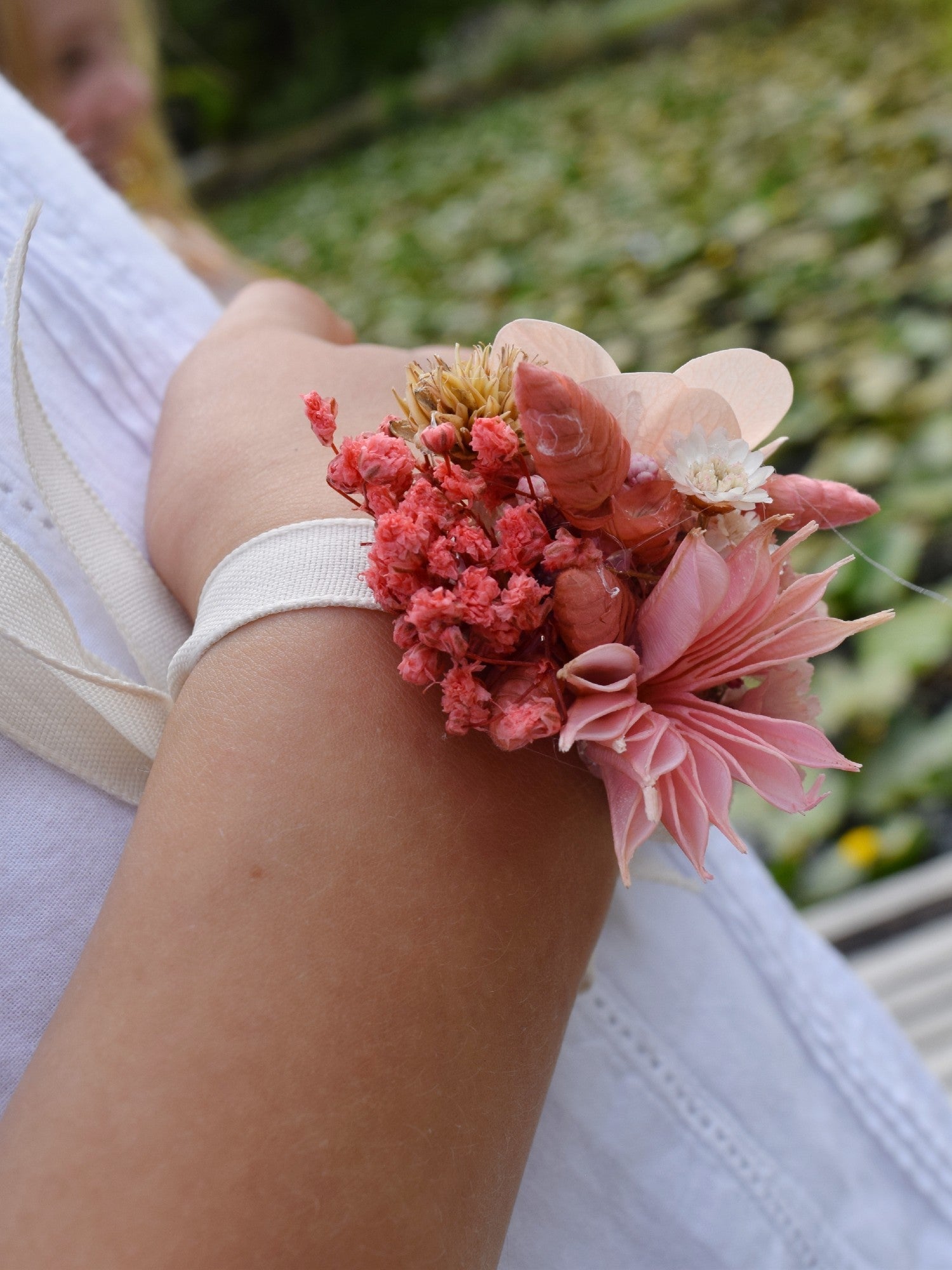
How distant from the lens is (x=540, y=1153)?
33.1 inches

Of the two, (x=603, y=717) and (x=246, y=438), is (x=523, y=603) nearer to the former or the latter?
(x=603, y=717)

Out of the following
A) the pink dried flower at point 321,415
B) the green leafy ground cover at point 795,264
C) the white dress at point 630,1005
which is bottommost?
the green leafy ground cover at point 795,264

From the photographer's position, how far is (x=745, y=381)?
2.22ft

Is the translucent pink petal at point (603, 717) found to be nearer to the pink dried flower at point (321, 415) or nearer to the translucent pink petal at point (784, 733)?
the translucent pink petal at point (784, 733)

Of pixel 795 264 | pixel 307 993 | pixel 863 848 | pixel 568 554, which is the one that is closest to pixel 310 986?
pixel 307 993

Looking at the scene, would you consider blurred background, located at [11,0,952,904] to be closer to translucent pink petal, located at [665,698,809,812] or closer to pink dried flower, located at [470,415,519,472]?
translucent pink petal, located at [665,698,809,812]

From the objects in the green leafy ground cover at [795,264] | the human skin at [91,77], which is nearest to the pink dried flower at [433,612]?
the green leafy ground cover at [795,264]

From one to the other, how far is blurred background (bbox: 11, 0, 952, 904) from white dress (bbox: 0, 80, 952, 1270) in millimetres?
869

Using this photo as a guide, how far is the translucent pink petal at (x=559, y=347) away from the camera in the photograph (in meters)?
0.64

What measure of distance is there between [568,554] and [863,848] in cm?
148

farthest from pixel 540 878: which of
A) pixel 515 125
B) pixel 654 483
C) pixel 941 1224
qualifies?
pixel 515 125

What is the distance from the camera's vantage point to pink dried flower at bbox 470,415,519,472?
0.58 metres

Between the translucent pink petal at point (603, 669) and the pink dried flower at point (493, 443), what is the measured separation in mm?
120

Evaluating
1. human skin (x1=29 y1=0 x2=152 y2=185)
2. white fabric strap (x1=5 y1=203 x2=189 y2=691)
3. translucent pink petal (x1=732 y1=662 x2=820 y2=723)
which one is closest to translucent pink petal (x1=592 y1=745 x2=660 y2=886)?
translucent pink petal (x1=732 y1=662 x2=820 y2=723)
